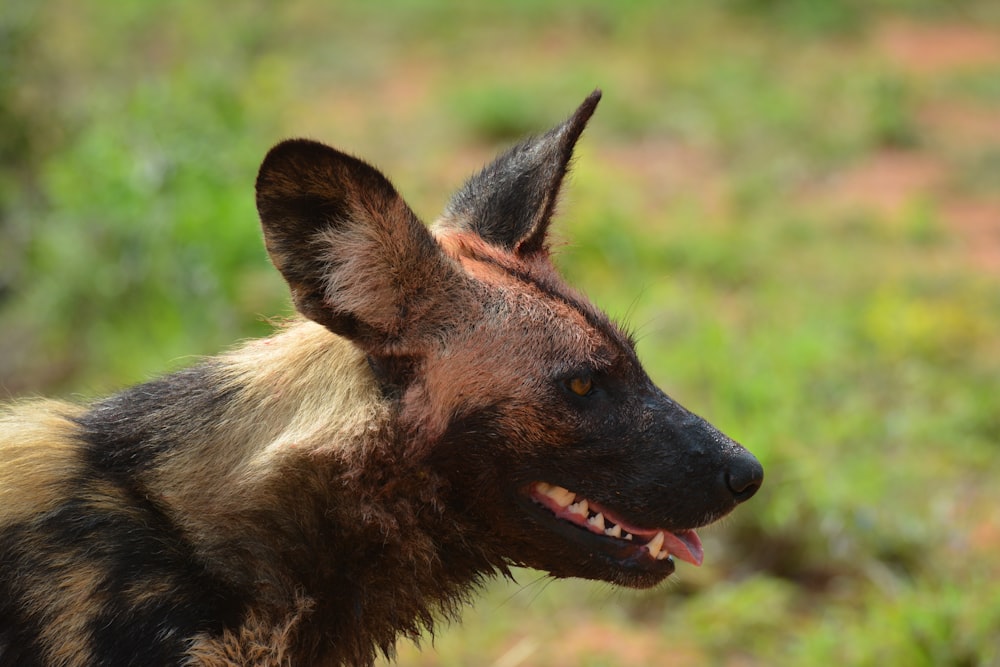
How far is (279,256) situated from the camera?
8.89 feet

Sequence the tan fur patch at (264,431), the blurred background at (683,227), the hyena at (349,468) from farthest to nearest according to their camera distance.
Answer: the blurred background at (683,227)
the tan fur patch at (264,431)
the hyena at (349,468)

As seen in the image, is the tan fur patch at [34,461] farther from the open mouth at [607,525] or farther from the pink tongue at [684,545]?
the pink tongue at [684,545]

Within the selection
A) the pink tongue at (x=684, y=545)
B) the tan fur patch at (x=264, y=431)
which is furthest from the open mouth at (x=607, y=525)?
the tan fur patch at (x=264, y=431)

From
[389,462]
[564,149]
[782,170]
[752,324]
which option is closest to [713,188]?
[782,170]

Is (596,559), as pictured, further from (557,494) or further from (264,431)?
(264,431)

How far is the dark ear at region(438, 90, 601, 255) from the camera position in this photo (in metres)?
3.23

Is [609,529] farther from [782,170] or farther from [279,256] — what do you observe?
[782,170]

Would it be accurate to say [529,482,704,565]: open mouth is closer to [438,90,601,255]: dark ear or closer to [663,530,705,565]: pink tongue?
[663,530,705,565]: pink tongue

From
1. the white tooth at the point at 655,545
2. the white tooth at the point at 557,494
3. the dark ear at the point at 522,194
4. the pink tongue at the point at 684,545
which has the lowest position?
the white tooth at the point at 557,494

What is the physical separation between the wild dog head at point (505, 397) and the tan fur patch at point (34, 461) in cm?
64

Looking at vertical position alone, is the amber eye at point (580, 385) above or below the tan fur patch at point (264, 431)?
above

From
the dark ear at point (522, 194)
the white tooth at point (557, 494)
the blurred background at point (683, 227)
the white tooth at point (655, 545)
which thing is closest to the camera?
the white tooth at point (557, 494)

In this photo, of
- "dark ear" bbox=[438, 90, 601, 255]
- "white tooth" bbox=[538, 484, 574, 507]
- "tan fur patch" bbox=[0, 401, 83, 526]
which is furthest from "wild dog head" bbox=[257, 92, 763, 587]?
"tan fur patch" bbox=[0, 401, 83, 526]

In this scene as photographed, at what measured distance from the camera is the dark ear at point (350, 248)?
104 inches
